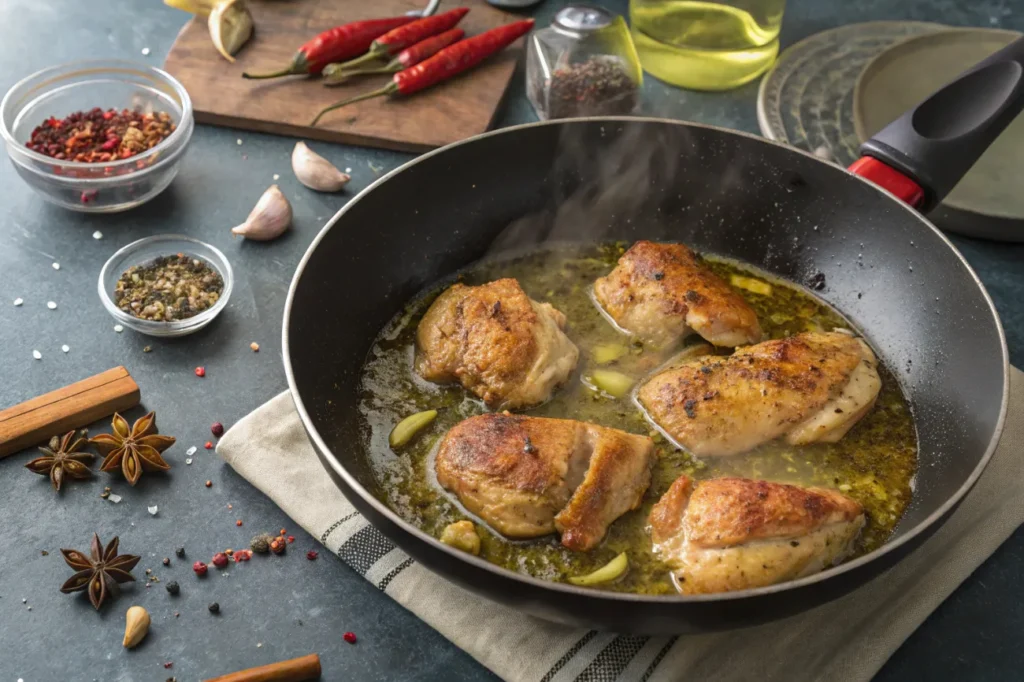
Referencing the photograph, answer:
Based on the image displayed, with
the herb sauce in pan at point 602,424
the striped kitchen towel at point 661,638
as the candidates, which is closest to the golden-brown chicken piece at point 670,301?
the herb sauce in pan at point 602,424

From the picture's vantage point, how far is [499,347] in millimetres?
2461

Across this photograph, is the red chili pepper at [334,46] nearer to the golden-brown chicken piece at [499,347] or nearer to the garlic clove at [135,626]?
the golden-brown chicken piece at [499,347]

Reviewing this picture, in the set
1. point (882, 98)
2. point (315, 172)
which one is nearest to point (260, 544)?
point (315, 172)

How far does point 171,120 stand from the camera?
3375mm

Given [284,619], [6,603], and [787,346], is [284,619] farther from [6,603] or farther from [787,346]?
[787,346]

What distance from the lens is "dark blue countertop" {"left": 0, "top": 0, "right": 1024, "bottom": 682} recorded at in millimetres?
2182

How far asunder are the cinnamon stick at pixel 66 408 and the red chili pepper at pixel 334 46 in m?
1.37

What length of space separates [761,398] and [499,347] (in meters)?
0.64

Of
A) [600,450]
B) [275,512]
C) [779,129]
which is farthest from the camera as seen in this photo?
[779,129]

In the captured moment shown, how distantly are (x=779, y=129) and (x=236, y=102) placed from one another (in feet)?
6.12

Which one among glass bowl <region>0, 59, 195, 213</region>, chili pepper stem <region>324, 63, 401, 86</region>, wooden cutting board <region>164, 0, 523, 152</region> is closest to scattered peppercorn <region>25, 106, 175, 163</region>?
glass bowl <region>0, 59, 195, 213</region>

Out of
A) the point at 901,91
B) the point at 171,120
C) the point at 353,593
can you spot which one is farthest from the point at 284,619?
the point at 901,91

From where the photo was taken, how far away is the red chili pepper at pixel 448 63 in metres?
3.48

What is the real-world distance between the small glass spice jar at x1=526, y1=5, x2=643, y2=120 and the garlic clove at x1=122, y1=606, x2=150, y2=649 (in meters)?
2.13
